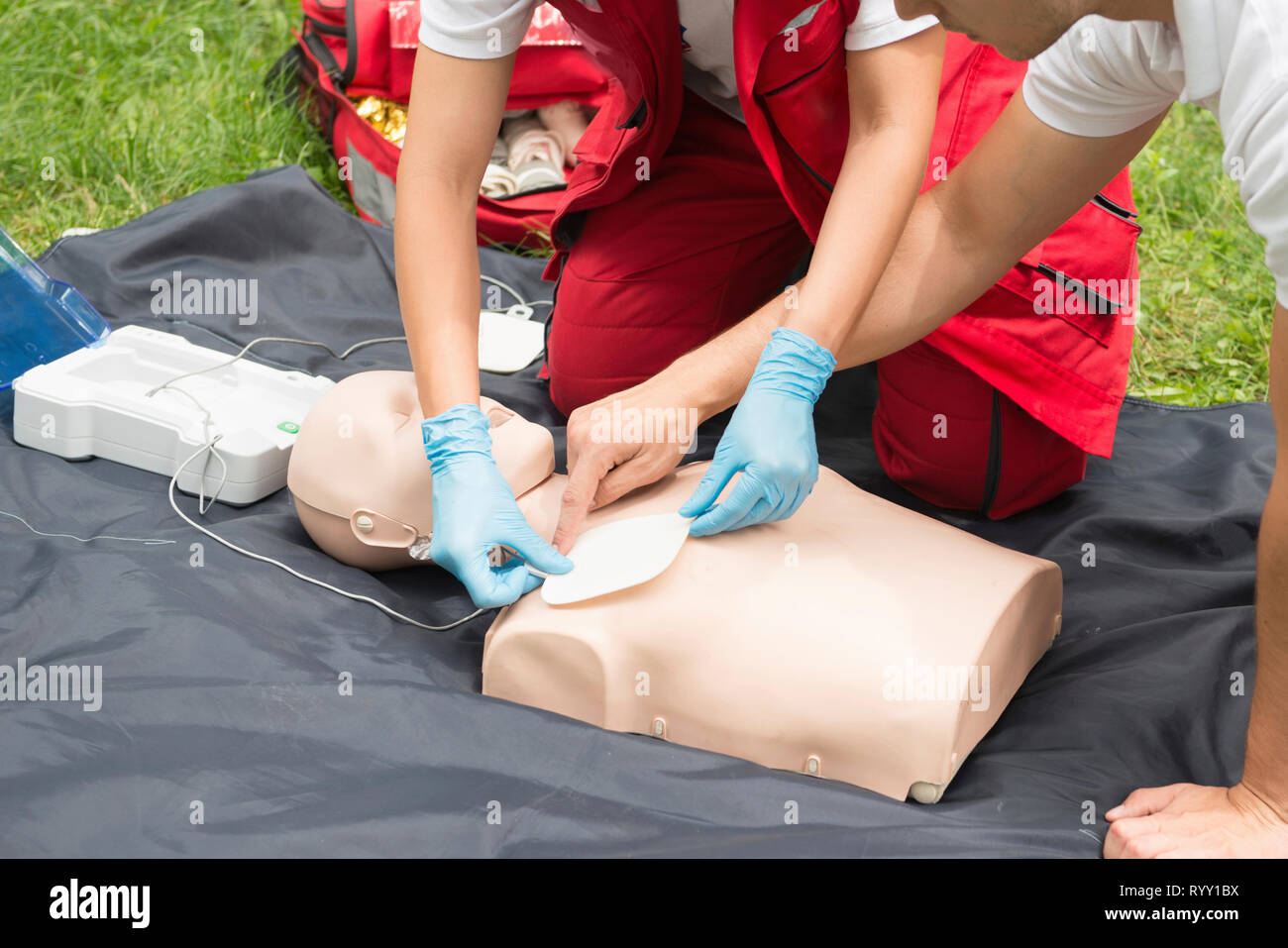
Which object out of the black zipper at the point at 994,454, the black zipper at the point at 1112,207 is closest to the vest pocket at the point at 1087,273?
the black zipper at the point at 1112,207

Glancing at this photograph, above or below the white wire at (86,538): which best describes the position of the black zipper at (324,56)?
above

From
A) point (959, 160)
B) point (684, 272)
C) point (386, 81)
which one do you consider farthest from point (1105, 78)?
point (386, 81)

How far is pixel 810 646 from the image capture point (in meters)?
1.22

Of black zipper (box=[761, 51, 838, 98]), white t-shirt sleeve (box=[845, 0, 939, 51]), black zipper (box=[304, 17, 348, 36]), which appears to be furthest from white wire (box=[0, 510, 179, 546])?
black zipper (box=[304, 17, 348, 36])

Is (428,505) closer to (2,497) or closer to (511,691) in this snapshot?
(511,691)

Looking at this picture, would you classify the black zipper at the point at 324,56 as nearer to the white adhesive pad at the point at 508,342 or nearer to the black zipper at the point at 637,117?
the white adhesive pad at the point at 508,342

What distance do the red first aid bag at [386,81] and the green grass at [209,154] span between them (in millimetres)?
196

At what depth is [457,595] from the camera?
1555 mm

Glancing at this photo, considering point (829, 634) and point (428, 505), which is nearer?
point (829, 634)

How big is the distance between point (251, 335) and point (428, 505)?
0.76m

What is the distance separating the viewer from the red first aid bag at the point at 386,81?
2.53 meters

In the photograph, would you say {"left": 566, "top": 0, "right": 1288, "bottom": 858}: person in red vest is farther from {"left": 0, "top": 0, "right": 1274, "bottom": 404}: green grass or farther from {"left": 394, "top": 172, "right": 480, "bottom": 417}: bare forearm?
{"left": 0, "top": 0, "right": 1274, "bottom": 404}: green grass

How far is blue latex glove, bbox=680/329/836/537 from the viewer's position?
1313 mm

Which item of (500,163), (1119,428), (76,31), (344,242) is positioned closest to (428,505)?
(344,242)
